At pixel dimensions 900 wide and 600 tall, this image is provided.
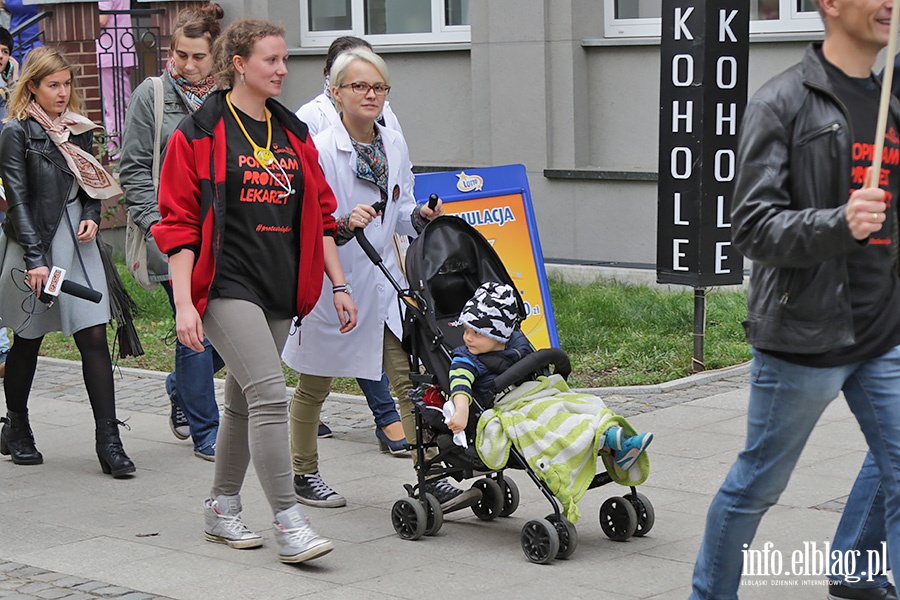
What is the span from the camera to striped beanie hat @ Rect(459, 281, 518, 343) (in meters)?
5.64

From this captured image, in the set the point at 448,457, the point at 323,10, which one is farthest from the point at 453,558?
the point at 323,10

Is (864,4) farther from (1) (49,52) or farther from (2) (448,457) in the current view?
(1) (49,52)

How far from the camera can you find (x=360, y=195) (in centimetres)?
658

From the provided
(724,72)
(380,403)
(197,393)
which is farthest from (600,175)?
(197,393)

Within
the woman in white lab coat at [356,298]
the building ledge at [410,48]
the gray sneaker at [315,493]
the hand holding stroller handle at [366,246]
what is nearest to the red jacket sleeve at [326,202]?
the hand holding stroller handle at [366,246]

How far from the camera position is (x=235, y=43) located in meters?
5.67

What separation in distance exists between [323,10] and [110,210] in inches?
126

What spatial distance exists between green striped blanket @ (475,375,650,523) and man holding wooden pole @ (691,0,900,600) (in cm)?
115

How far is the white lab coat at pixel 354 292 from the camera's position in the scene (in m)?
6.54

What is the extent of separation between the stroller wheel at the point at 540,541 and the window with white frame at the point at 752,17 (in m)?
7.02

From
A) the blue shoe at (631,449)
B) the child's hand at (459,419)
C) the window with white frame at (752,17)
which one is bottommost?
the blue shoe at (631,449)

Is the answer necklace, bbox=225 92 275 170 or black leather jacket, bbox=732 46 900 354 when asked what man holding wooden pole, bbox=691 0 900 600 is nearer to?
black leather jacket, bbox=732 46 900 354

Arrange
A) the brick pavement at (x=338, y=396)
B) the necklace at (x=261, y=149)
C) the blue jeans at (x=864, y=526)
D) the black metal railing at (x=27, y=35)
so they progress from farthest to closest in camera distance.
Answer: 1. the black metal railing at (x=27, y=35)
2. the brick pavement at (x=338, y=396)
3. the necklace at (x=261, y=149)
4. the blue jeans at (x=864, y=526)

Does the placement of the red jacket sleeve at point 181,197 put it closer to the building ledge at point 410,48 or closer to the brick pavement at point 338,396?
the brick pavement at point 338,396
